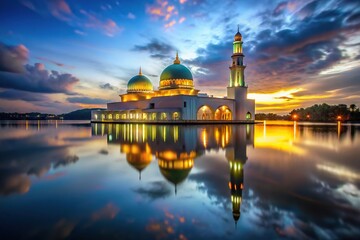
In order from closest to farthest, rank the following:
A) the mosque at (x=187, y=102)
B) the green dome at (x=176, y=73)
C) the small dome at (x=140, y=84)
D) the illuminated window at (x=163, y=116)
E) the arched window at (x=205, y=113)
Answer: the mosque at (x=187, y=102) → the illuminated window at (x=163, y=116) → the arched window at (x=205, y=113) → the green dome at (x=176, y=73) → the small dome at (x=140, y=84)

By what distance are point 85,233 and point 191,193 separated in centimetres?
262

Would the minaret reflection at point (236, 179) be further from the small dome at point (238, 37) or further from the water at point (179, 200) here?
the small dome at point (238, 37)

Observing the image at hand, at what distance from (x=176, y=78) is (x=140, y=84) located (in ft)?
39.8

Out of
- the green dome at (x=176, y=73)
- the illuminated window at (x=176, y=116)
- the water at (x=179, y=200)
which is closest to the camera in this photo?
the water at (x=179, y=200)

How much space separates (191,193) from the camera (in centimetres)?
593

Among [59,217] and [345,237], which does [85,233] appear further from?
[345,237]

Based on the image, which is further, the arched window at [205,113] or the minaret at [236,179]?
the arched window at [205,113]

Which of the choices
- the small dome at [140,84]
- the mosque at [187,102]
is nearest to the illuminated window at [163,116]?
the mosque at [187,102]

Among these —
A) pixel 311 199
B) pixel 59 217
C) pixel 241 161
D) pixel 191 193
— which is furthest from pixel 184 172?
pixel 59 217

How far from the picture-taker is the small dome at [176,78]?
172 feet

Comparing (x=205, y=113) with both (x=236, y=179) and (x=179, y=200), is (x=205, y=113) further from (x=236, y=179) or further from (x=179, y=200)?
(x=179, y=200)

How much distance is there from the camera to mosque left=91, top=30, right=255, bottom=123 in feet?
155

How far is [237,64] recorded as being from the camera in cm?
5338

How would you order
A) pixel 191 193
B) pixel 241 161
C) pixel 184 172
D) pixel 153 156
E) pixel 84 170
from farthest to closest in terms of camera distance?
pixel 153 156 < pixel 241 161 < pixel 84 170 < pixel 184 172 < pixel 191 193
